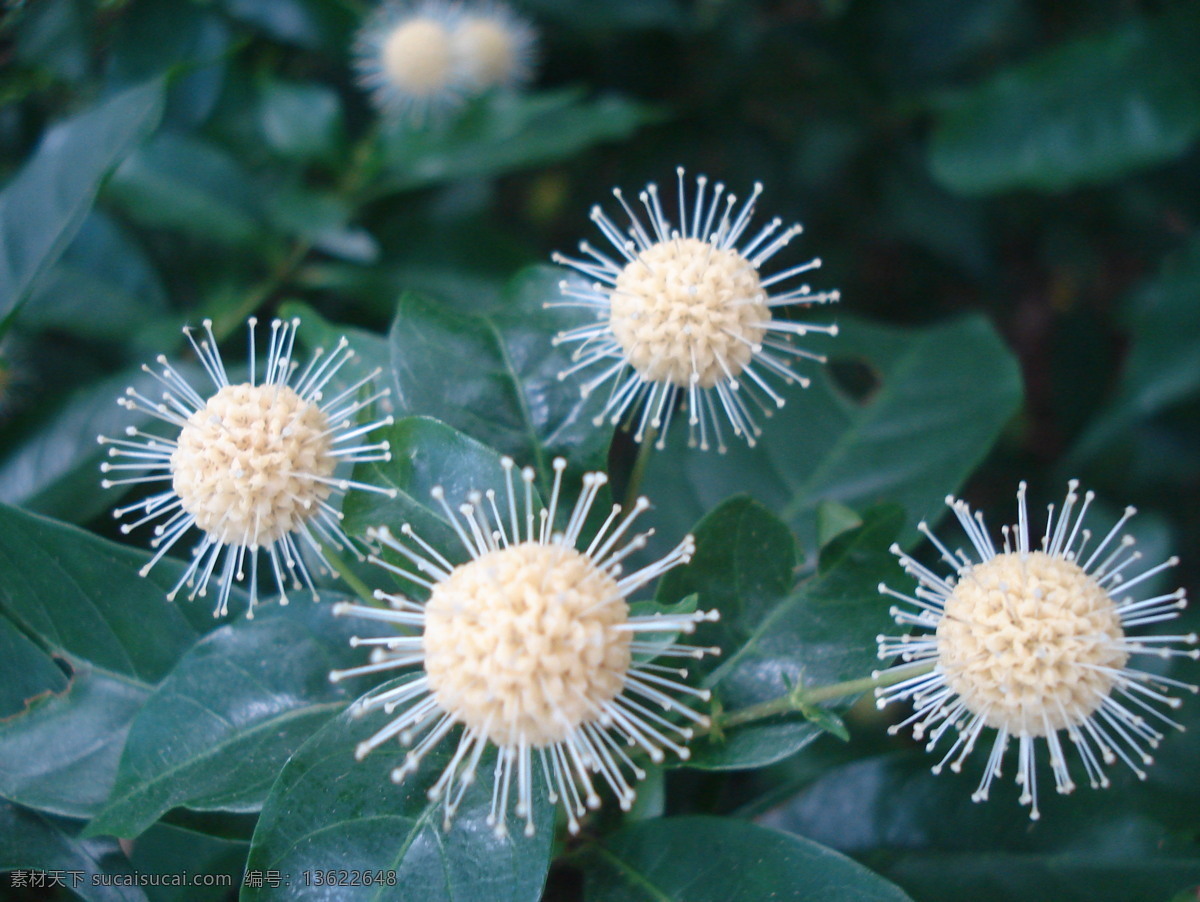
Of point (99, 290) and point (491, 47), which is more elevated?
point (491, 47)

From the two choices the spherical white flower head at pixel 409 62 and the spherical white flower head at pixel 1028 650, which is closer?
the spherical white flower head at pixel 1028 650

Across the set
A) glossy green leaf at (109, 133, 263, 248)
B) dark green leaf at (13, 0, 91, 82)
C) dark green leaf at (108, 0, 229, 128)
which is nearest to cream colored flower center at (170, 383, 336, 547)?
glossy green leaf at (109, 133, 263, 248)

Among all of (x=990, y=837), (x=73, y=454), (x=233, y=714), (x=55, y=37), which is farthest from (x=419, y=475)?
(x=55, y=37)

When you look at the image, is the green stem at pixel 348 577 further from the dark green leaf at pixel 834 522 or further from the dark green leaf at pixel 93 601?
the dark green leaf at pixel 834 522

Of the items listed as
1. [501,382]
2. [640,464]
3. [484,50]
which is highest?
[484,50]

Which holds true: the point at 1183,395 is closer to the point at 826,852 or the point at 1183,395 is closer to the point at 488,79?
the point at 826,852

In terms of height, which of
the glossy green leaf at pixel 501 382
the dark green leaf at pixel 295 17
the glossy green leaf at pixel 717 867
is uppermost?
the dark green leaf at pixel 295 17

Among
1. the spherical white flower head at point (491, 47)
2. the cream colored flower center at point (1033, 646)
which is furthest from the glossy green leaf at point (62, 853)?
the spherical white flower head at point (491, 47)

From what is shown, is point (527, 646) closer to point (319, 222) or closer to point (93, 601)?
point (93, 601)
